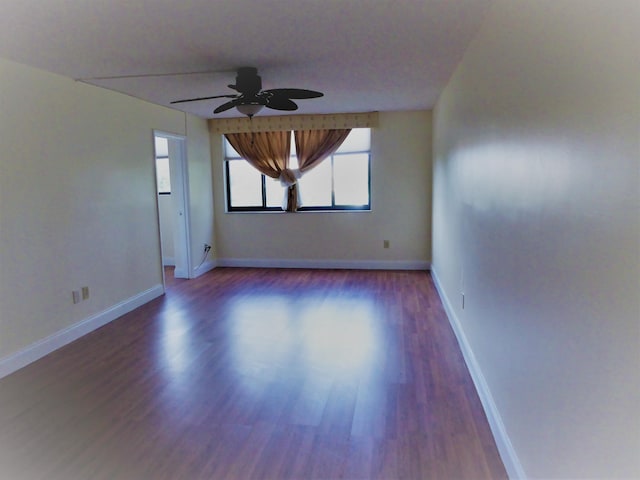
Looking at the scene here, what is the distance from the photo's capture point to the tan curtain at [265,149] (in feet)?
21.0

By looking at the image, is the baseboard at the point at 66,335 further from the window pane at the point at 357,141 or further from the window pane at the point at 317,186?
the window pane at the point at 357,141

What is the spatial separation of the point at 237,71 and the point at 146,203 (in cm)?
210

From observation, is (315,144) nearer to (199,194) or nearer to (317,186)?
(317,186)

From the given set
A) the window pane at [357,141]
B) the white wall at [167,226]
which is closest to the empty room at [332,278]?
the window pane at [357,141]

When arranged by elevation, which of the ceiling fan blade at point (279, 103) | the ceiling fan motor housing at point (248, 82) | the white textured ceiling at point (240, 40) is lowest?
the ceiling fan blade at point (279, 103)

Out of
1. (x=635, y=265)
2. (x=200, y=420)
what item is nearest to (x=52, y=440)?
(x=200, y=420)

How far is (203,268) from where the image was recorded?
6398 mm

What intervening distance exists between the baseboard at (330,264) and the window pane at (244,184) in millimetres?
903

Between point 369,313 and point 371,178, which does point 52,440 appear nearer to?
point 369,313

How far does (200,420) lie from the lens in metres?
2.49

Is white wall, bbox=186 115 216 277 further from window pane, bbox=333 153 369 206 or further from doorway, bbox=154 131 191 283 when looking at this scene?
window pane, bbox=333 153 369 206

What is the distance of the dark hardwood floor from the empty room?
0.7 inches

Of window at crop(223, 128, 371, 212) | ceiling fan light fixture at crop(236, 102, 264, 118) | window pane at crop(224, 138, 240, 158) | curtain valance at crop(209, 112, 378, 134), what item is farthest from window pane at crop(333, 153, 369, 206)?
ceiling fan light fixture at crop(236, 102, 264, 118)

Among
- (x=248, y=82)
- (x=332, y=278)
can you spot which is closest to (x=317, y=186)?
(x=332, y=278)
